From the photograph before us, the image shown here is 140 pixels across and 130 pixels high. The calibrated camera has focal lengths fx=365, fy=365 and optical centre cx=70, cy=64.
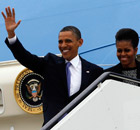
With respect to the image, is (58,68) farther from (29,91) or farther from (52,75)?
(29,91)

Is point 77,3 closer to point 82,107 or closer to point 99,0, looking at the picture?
point 99,0

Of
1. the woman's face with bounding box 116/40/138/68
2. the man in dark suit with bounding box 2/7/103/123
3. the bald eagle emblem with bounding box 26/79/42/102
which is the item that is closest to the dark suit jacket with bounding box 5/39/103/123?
the man in dark suit with bounding box 2/7/103/123

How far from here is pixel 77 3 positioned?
5371 millimetres

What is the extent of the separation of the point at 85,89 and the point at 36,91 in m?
1.95

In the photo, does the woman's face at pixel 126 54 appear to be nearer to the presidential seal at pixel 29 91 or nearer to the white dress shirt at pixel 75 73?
the white dress shirt at pixel 75 73

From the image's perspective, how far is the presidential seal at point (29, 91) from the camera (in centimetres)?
465

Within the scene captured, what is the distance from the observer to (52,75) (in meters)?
3.07

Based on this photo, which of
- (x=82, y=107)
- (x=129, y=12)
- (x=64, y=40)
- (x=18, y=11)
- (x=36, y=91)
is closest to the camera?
(x=82, y=107)

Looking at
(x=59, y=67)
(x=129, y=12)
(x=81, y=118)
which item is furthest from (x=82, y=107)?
(x=129, y=12)

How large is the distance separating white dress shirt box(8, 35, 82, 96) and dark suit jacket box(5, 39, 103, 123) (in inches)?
1.5

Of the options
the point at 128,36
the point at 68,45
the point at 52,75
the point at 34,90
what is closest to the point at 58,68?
the point at 52,75

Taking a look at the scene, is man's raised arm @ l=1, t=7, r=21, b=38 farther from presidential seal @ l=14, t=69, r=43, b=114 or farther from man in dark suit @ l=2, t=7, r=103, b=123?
presidential seal @ l=14, t=69, r=43, b=114

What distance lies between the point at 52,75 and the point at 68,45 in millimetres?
286

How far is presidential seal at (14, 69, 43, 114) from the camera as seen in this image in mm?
4648
